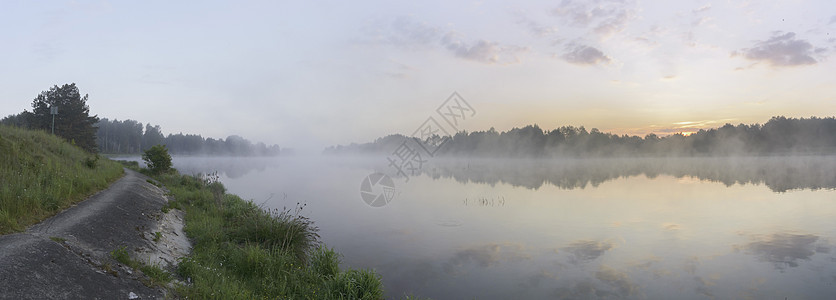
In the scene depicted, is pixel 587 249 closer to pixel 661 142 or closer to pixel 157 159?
pixel 157 159

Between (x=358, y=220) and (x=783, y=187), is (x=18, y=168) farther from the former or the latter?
(x=783, y=187)

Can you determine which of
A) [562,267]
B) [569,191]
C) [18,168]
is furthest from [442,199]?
[18,168]

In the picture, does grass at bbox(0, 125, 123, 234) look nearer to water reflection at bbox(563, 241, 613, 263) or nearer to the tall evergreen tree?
water reflection at bbox(563, 241, 613, 263)

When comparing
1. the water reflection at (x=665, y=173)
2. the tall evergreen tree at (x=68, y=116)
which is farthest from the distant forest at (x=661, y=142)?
the tall evergreen tree at (x=68, y=116)

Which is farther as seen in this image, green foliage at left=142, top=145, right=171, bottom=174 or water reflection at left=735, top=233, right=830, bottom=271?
Result: green foliage at left=142, top=145, right=171, bottom=174

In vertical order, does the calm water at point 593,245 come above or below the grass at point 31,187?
below

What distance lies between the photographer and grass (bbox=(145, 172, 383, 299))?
7.89 metres

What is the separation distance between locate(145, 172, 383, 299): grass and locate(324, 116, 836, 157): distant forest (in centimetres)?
17421

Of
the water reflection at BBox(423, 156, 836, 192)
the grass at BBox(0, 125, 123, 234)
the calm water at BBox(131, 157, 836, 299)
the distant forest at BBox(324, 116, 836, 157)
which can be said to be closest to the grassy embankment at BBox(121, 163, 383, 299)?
the calm water at BBox(131, 157, 836, 299)

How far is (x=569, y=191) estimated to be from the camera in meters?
33.9

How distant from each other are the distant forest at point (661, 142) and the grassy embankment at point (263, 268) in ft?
571

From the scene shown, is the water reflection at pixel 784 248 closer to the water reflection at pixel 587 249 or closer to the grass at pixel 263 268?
the water reflection at pixel 587 249

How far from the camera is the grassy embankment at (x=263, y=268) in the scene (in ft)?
25.8

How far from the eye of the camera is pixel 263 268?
30.5ft
